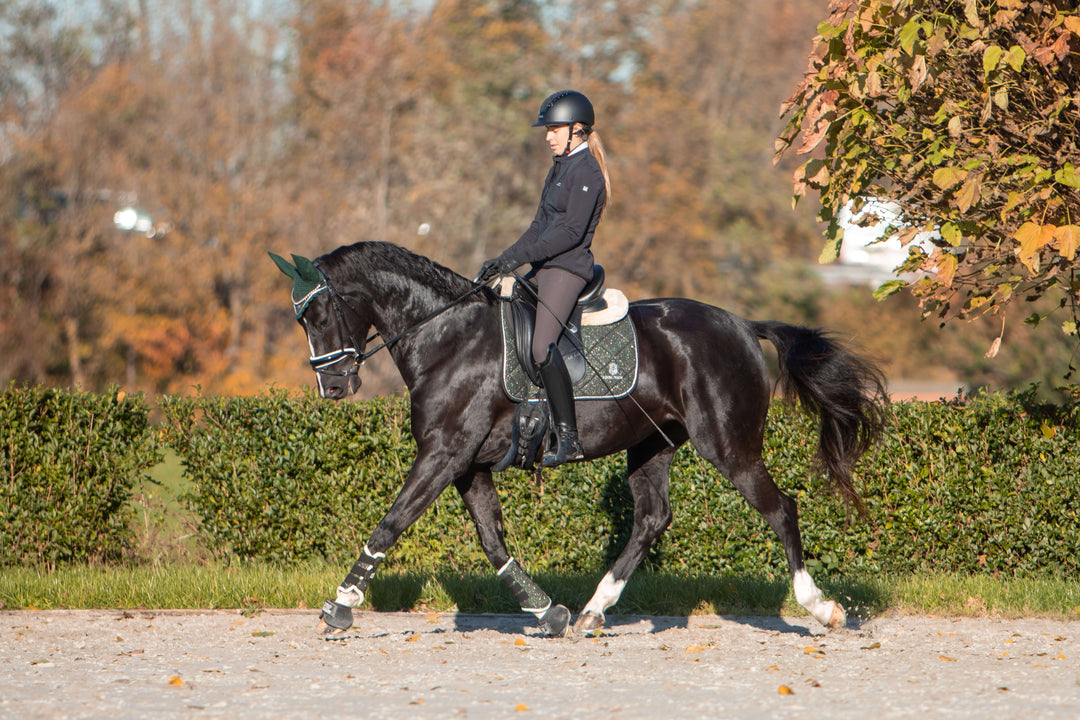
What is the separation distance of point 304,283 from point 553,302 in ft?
4.60

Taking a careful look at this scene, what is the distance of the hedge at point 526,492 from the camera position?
7.75 meters

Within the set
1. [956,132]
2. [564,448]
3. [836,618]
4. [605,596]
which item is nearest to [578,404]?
[564,448]

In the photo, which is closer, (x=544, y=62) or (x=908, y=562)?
(x=908, y=562)

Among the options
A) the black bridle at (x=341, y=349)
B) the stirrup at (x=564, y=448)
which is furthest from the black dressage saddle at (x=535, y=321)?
the black bridle at (x=341, y=349)

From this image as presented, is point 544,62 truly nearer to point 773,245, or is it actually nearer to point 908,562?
point 773,245

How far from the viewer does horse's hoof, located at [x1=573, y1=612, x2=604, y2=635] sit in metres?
6.46

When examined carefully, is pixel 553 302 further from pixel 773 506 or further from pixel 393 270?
pixel 773 506

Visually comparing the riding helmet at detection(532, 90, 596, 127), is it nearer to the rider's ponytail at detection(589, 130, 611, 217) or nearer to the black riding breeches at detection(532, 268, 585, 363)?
the rider's ponytail at detection(589, 130, 611, 217)

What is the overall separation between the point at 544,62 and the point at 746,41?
510 inches

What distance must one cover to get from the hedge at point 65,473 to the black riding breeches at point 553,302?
3.79 meters

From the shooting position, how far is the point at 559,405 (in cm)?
620

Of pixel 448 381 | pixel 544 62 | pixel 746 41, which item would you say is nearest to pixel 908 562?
pixel 448 381

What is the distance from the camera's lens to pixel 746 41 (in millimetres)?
41281

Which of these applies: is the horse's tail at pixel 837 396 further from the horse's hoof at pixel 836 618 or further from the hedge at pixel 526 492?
the horse's hoof at pixel 836 618
